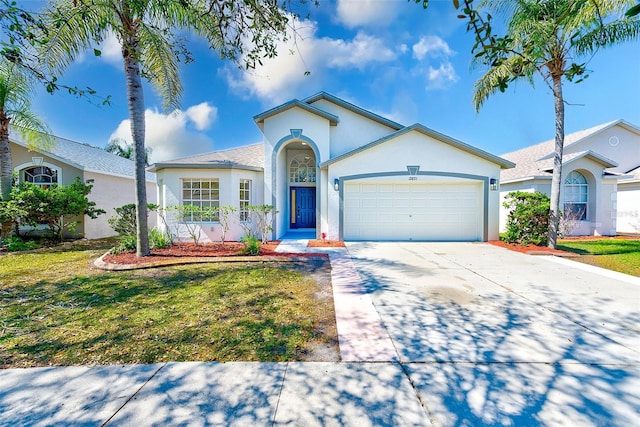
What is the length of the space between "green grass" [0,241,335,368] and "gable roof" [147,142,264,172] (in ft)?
17.9

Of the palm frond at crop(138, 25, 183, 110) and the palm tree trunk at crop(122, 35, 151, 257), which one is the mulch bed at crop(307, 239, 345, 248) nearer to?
the palm tree trunk at crop(122, 35, 151, 257)

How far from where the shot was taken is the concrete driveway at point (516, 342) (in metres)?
2.45

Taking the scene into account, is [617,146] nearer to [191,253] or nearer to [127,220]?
[191,253]

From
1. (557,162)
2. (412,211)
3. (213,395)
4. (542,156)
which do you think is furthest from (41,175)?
(542,156)

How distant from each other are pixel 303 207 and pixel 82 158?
12129mm

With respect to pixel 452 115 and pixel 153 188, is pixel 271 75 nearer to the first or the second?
→ pixel 452 115

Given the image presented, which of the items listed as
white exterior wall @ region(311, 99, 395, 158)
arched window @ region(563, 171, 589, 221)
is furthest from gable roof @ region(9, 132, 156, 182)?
arched window @ region(563, 171, 589, 221)

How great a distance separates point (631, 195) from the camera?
50.5 feet

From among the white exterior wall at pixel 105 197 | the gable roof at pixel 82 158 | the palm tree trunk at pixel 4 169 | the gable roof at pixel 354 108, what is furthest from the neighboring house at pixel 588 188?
the palm tree trunk at pixel 4 169

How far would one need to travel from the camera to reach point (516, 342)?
11.5 ft

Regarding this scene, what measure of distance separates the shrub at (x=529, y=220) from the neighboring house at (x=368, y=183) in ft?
2.96

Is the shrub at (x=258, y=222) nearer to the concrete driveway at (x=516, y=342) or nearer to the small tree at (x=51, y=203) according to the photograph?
the concrete driveway at (x=516, y=342)

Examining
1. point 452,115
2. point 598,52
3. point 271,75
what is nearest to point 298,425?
point 271,75

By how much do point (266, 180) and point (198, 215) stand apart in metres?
3.29
